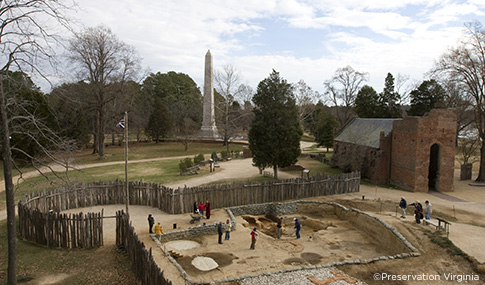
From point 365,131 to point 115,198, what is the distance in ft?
79.9

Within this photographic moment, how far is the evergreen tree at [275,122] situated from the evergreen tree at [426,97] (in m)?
33.4

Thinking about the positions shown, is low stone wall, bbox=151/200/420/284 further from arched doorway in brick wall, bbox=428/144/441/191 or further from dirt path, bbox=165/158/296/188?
arched doorway in brick wall, bbox=428/144/441/191

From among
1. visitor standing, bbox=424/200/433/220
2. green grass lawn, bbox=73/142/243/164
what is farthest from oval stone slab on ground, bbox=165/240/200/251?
green grass lawn, bbox=73/142/243/164

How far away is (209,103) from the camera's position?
5475 centimetres

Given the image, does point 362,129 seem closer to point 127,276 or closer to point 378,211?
point 378,211

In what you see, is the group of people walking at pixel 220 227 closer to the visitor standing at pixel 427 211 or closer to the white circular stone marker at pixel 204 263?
the white circular stone marker at pixel 204 263

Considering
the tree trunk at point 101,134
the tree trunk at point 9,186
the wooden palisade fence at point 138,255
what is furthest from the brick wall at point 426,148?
the tree trunk at point 101,134

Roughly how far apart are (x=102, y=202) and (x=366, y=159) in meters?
22.3

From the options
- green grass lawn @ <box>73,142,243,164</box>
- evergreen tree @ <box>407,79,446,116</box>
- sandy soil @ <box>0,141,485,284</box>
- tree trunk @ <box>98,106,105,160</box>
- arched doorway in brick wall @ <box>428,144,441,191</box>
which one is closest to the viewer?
sandy soil @ <box>0,141,485,284</box>

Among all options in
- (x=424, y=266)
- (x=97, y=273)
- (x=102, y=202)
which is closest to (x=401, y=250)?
(x=424, y=266)

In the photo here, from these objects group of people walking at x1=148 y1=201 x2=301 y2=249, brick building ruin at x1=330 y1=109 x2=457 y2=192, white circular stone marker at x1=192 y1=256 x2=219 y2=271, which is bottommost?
white circular stone marker at x1=192 y1=256 x2=219 y2=271

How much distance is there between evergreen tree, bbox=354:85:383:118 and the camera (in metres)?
54.9

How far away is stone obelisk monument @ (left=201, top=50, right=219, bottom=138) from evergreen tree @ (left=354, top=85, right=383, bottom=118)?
82.7 feet

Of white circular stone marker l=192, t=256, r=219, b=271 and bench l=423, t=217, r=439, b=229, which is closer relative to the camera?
white circular stone marker l=192, t=256, r=219, b=271
